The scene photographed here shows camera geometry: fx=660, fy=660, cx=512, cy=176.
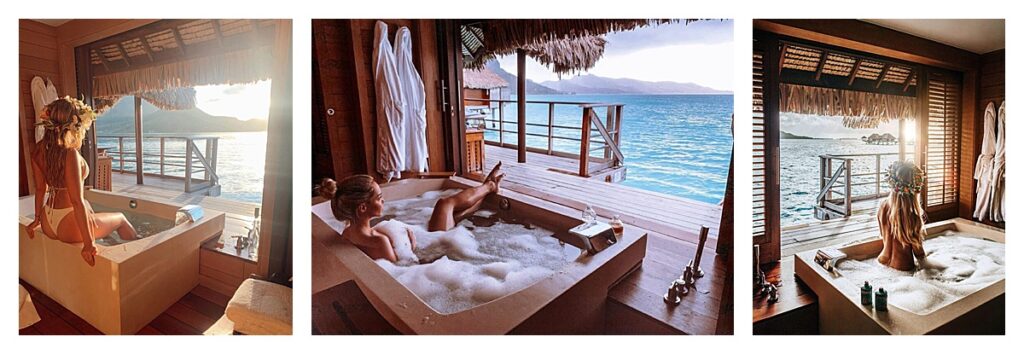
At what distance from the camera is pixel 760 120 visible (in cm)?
242

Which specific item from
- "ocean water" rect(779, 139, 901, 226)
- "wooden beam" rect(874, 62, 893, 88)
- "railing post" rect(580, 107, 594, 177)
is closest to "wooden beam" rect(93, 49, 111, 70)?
"railing post" rect(580, 107, 594, 177)

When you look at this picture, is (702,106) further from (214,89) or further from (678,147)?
(214,89)

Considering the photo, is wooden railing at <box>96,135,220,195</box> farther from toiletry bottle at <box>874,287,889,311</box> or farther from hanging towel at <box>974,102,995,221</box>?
hanging towel at <box>974,102,995,221</box>

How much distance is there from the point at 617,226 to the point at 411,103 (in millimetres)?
901

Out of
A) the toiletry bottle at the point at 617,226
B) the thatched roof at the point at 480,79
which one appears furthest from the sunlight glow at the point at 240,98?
the toiletry bottle at the point at 617,226

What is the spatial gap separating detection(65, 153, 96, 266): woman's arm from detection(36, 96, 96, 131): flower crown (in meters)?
0.11

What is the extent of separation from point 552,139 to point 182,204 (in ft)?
4.64

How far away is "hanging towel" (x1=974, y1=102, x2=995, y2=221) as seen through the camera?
2441 millimetres

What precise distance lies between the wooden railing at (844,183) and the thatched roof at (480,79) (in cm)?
123

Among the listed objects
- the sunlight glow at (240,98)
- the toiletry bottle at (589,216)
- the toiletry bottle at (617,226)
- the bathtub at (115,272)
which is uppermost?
the sunlight glow at (240,98)

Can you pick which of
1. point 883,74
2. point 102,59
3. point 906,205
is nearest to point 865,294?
point 906,205

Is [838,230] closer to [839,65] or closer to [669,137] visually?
[839,65]

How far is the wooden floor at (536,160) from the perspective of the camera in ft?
8.18

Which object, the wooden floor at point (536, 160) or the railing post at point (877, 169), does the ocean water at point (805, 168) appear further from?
the wooden floor at point (536, 160)
